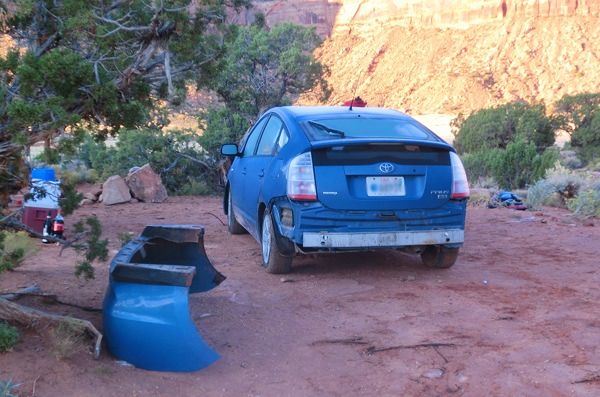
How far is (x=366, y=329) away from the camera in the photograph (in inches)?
198

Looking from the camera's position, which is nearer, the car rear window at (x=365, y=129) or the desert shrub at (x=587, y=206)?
the car rear window at (x=365, y=129)

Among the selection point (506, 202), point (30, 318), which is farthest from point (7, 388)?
point (506, 202)

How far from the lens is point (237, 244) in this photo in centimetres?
866

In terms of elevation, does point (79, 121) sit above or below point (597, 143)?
above

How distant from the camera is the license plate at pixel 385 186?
6059 mm

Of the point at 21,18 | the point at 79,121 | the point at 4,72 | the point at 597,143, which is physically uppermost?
the point at 21,18

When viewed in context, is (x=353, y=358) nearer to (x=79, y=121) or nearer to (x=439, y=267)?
(x=79, y=121)

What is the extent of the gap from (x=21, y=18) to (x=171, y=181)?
12.1m

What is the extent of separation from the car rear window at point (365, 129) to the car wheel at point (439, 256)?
1.15 metres

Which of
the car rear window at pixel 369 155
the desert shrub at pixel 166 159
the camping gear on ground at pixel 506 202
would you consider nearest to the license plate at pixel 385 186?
the car rear window at pixel 369 155

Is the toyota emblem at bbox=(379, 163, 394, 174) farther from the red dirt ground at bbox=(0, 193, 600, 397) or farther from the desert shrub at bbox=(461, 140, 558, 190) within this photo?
the desert shrub at bbox=(461, 140, 558, 190)

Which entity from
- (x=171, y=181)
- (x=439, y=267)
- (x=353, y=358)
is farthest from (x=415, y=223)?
(x=171, y=181)

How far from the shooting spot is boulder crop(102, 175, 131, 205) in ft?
43.9

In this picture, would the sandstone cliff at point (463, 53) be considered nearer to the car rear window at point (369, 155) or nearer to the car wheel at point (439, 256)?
the car wheel at point (439, 256)
